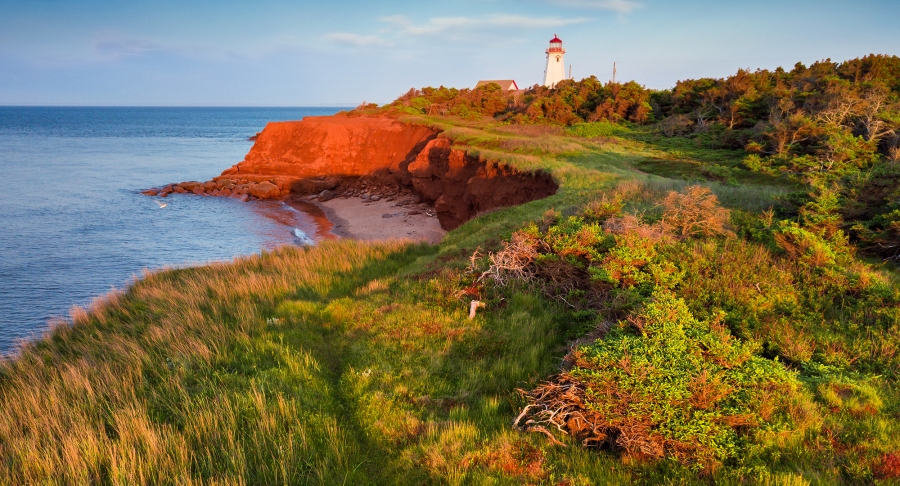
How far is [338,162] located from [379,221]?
1438 cm

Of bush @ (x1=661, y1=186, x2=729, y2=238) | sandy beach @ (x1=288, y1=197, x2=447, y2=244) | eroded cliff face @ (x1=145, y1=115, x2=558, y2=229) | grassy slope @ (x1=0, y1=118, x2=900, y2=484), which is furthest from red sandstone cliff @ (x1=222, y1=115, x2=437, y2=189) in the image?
bush @ (x1=661, y1=186, x2=729, y2=238)

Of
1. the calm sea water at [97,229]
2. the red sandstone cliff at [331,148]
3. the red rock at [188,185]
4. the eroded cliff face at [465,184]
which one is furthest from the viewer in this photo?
the red rock at [188,185]

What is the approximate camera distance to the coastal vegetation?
4.30 metres

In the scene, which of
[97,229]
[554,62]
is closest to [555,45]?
[554,62]

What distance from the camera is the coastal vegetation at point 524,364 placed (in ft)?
14.1

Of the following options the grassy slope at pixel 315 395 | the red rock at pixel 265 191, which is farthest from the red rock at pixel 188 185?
the grassy slope at pixel 315 395

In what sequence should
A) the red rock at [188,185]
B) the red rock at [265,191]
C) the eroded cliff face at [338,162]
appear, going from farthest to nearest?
1. the red rock at [188,185]
2. the red rock at [265,191]
3. the eroded cliff face at [338,162]

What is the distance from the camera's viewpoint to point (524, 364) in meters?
6.23

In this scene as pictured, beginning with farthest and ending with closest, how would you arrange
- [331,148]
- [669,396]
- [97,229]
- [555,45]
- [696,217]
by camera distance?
[555,45] < [331,148] < [97,229] < [696,217] < [669,396]

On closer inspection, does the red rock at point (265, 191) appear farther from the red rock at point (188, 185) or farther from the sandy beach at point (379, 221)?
the red rock at point (188, 185)

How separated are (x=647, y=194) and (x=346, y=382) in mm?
9733

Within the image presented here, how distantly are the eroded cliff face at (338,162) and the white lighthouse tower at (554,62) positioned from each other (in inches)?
1283

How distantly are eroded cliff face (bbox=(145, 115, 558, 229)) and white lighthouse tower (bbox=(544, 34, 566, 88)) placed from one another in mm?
Result: 32599

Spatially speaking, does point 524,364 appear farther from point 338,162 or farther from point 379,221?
point 338,162
